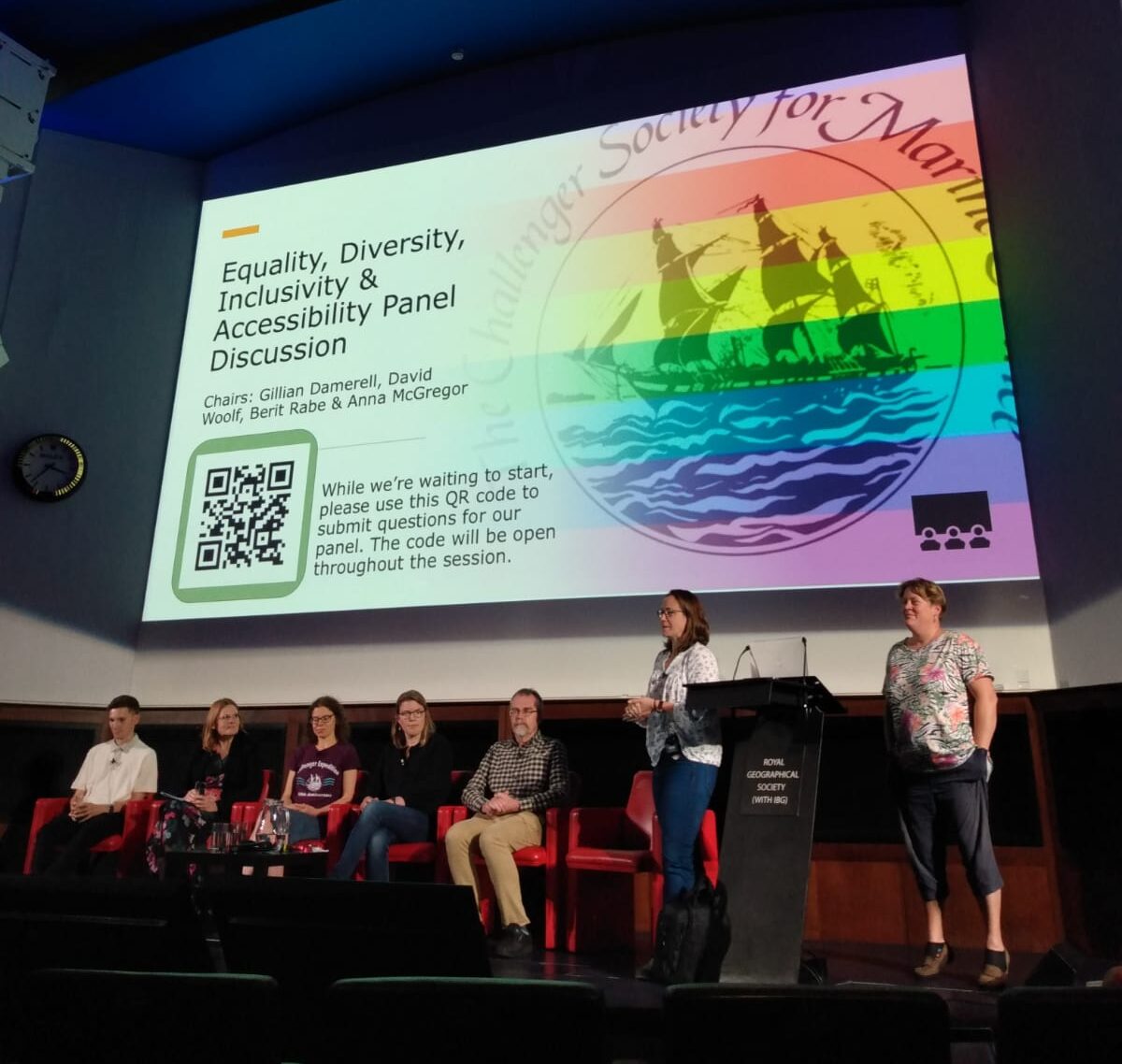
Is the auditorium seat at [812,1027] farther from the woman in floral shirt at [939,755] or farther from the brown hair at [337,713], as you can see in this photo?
the brown hair at [337,713]

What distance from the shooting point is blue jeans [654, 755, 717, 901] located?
2.99m

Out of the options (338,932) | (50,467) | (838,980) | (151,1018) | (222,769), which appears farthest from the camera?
(50,467)

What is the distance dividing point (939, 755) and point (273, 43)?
17.3 feet

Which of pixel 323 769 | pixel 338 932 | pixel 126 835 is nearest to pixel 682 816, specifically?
pixel 338 932

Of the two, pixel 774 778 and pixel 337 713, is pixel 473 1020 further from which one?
pixel 337 713

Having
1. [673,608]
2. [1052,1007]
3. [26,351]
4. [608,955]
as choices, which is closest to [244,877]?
[1052,1007]

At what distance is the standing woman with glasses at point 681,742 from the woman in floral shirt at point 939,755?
0.63 m

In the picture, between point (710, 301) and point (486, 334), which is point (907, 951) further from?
point (486, 334)

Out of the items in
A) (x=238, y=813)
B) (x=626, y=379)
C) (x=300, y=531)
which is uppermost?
(x=626, y=379)

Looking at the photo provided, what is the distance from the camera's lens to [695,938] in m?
2.73

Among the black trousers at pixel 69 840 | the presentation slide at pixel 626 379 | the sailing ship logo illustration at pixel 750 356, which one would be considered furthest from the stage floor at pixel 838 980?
the black trousers at pixel 69 840

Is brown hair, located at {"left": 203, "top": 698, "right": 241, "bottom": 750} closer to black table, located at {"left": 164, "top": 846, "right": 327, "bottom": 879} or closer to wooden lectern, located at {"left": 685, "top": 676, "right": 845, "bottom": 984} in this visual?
black table, located at {"left": 164, "top": 846, "right": 327, "bottom": 879}

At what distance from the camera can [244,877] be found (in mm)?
1647

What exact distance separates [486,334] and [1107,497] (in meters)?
Answer: 3.01
